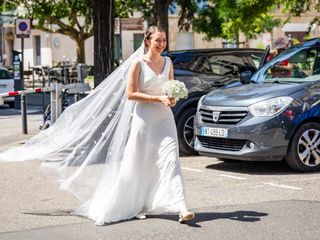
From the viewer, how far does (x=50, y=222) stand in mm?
7000

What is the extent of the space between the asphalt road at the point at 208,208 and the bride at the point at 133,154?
180 mm

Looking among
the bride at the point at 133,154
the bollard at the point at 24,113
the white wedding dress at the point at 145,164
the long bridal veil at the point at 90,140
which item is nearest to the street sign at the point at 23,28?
the bollard at the point at 24,113

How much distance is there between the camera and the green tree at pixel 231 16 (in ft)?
84.2

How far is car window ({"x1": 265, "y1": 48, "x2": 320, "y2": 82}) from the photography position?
10.3 meters

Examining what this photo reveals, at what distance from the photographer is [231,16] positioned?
2950 cm

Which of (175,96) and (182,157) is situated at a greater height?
(175,96)

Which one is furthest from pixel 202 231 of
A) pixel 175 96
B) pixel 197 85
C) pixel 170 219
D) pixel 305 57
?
pixel 197 85

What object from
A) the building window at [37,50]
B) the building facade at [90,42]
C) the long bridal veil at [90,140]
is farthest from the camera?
the building window at [37,50]

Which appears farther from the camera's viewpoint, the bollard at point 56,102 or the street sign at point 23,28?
the street sign at point 23,28

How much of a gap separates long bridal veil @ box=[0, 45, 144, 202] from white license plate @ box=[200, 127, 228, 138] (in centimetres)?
255

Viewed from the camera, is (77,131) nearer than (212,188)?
Yes

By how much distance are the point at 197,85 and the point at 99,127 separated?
15.5 ft

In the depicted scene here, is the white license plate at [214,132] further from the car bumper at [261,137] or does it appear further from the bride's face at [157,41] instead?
the bride's face at [157,41]

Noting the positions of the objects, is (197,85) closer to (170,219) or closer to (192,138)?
(192,138)
